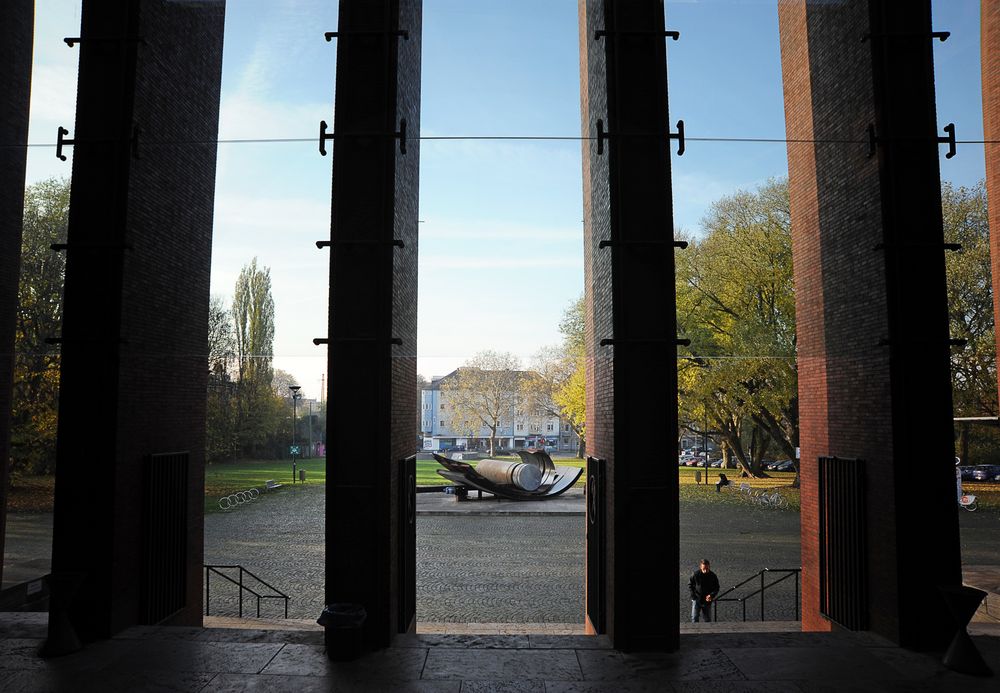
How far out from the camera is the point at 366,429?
740 centimetres

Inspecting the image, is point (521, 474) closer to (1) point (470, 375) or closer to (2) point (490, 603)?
(1) point (470, 375)

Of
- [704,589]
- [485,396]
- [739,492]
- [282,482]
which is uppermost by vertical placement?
[485,396]

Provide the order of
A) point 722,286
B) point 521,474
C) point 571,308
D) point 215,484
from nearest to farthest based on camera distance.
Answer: point 571,308, point 722,286, point 215,484, point 521,474

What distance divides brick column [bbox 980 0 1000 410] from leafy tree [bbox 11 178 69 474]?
54.4 feet

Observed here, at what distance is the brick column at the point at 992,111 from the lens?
1255 cm

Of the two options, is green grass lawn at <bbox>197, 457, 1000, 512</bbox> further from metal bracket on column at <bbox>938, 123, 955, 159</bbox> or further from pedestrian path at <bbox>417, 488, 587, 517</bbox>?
metal bracket on column at <bbox>938, 123, 955, 159</bbox>

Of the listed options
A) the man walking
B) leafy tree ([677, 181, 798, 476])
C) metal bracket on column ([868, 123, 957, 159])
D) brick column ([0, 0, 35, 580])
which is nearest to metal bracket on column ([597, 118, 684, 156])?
metal bracket on column ([868, 123, 957, 159])

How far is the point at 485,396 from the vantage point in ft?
72.0

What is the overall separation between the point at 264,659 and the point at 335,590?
0.94m

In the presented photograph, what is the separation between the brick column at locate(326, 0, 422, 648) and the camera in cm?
729

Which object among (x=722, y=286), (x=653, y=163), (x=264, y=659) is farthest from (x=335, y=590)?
(x=722, y=286)

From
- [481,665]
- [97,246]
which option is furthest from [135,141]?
[481,665]

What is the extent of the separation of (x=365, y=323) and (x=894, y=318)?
5.57 metres

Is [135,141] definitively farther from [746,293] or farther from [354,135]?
[746,293]
